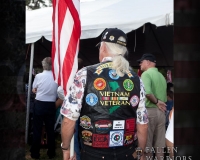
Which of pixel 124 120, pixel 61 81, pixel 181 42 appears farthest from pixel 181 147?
pixel 61 81

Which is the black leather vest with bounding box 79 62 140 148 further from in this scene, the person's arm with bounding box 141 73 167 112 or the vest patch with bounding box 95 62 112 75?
the person's arm with bounding box 141 73 167 112

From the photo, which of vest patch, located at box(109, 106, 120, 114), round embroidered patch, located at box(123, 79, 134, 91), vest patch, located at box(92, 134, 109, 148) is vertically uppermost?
round embroidered patch, located at box(123, 79, 134, 91)

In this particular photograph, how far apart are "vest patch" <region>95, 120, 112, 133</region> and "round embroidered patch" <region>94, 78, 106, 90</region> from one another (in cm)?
23

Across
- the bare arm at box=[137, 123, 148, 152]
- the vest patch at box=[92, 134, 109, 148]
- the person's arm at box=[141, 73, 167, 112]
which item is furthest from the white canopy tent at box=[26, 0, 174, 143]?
the vest patch at box=[92, 134, 109, 148]

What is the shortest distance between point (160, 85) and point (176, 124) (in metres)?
3.19

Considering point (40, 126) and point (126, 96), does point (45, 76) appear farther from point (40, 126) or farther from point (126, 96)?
point (126, 96)

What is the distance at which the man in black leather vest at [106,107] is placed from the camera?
234 centimetres

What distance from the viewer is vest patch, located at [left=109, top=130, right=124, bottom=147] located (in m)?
2.38

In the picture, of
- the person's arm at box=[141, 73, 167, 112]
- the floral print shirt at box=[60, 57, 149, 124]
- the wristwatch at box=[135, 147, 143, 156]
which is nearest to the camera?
the floral print shirt at box=[60, 57, 149, 124]

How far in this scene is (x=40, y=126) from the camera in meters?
5.75

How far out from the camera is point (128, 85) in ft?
7.97

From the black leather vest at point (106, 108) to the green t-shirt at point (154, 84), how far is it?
241cm

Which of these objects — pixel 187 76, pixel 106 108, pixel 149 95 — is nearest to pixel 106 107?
pixel 106 108

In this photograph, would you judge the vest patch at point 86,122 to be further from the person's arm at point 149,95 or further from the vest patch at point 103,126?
the person's arm at point 149,95
